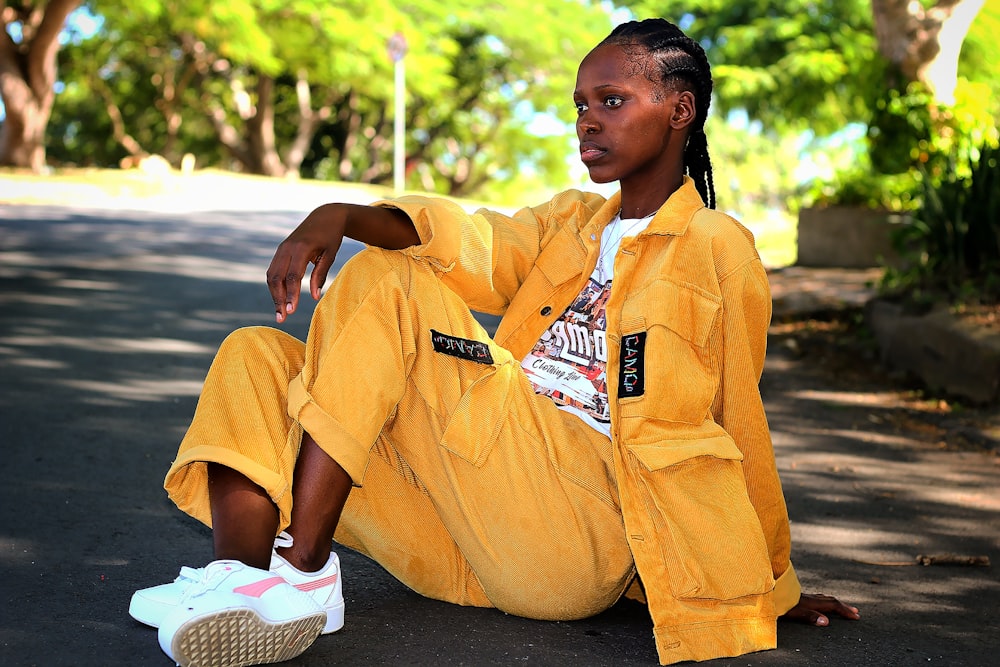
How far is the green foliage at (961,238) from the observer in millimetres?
7785

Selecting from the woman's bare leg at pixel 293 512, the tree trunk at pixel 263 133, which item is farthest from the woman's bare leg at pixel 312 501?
the tree trunk at pixel 263 133

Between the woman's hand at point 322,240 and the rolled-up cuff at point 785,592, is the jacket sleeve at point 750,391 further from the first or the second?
the woman's hand at point 322,240

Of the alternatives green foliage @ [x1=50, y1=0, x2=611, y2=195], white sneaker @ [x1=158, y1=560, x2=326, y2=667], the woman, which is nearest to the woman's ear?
the woman

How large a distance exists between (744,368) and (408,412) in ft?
2.63

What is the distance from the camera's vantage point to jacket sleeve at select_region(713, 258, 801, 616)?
279cm

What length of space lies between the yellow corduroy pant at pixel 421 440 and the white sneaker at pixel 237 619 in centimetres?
20

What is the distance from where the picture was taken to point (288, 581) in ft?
8.67

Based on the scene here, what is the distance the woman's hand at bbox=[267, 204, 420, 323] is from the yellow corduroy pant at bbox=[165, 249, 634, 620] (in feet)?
0.16

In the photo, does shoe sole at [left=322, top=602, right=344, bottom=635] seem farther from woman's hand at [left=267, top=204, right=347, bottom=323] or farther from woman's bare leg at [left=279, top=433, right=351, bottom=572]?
woman's hand at [left=267, top=204, right=347, bottom=323]

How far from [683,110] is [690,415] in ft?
2.56

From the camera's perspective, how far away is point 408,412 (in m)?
2.85

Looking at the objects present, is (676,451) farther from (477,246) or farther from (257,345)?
(257,345)

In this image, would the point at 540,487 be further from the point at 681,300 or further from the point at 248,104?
the point at 248,104

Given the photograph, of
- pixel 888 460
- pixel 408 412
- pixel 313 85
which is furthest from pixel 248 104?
pixel 408 412
